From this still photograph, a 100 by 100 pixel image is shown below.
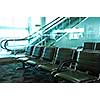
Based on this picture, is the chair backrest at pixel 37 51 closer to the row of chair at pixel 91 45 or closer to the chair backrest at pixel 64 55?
the chair backrest at pixel 64 55

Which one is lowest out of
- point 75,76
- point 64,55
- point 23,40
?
point 75,76

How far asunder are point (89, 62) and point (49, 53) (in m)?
1.11

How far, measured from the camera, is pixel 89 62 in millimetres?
3146

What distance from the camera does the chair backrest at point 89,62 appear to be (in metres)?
3.05

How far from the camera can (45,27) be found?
11.7ft

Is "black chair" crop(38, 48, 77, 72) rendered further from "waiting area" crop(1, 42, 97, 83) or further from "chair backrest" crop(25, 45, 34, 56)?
"chair backrest" crop(25, 45, 34, 56)

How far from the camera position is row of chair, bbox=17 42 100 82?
3.05m

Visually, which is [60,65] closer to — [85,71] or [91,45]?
[85,71]

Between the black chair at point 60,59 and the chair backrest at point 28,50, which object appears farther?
the chair backrest at point 28,50

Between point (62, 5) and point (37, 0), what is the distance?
39 centimetres

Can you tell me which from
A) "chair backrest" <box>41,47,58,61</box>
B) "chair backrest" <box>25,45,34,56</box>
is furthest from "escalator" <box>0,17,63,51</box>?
"chair backrest" <box>41,47,58,61</box>

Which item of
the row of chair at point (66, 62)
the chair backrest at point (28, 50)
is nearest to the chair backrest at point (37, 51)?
the row of chair at point (66, 62)

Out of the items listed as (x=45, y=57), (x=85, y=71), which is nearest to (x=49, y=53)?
(x=45, y=57)
